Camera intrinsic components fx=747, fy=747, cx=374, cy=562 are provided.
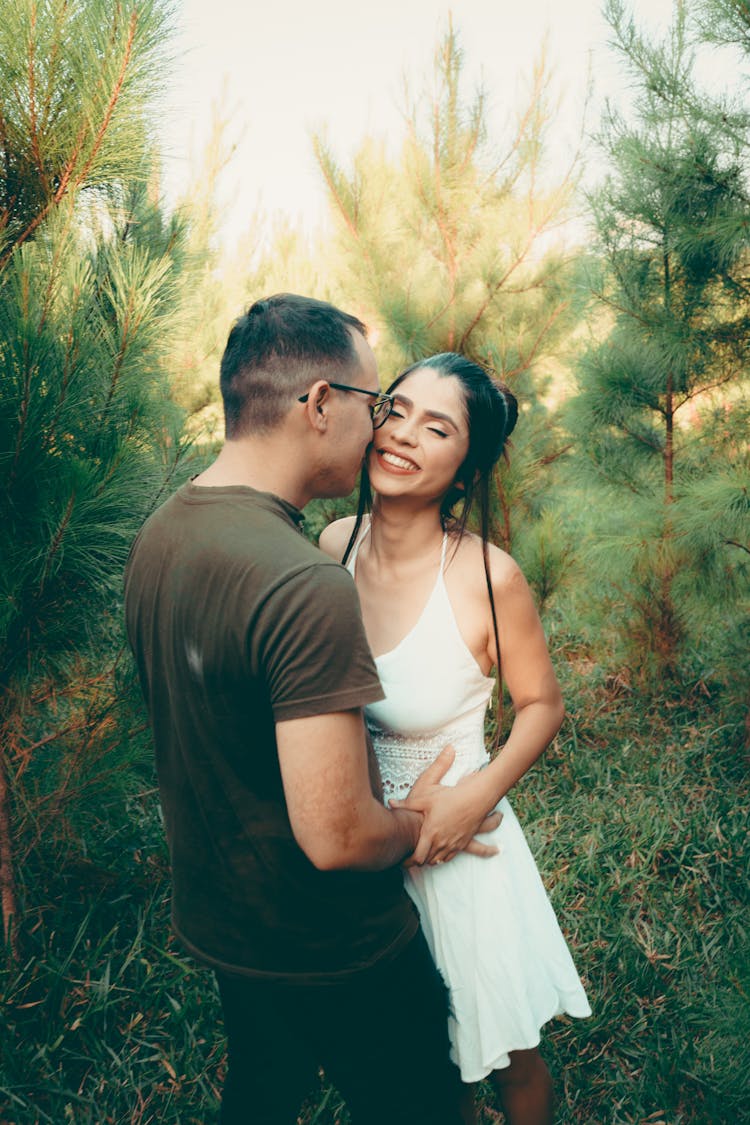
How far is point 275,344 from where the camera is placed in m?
1.30

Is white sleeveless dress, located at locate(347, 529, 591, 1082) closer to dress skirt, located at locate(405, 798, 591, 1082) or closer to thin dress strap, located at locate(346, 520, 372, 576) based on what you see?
dress skirt, located at locate(405, 798, 591, 1082)

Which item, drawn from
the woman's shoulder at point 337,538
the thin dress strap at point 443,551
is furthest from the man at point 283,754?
the woman's shoulder at point 337,538

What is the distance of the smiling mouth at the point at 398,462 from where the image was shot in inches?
71.7

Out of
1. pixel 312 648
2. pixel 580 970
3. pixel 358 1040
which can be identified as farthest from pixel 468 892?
pixel 580 970

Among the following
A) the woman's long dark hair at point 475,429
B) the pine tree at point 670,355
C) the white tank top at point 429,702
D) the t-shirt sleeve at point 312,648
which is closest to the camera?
the t-shirt sleeve at point 312,648

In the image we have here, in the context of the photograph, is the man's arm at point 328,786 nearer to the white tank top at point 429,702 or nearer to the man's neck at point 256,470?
the man's neck at point 256,470

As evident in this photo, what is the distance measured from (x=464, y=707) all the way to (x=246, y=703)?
2.53 feet

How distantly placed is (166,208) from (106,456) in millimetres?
1215

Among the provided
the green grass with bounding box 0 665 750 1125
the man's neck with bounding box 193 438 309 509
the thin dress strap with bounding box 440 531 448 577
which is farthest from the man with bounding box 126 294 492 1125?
the green grass with bounding box 0 665 750 1125

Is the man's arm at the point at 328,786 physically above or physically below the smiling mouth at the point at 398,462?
below

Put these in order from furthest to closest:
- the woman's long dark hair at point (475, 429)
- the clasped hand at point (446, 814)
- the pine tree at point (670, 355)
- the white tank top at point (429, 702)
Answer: the pine tree at point (670, 355) → the woman's long dark hair at point (475, 429) → the white tank top at point (429, 702) → the clasped hand at point (446, 814)

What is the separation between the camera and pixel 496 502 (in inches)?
151

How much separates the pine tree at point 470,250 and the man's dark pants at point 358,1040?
2.77 m

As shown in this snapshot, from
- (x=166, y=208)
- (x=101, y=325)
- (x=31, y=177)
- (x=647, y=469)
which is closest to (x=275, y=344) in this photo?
(x=101, y=325)
